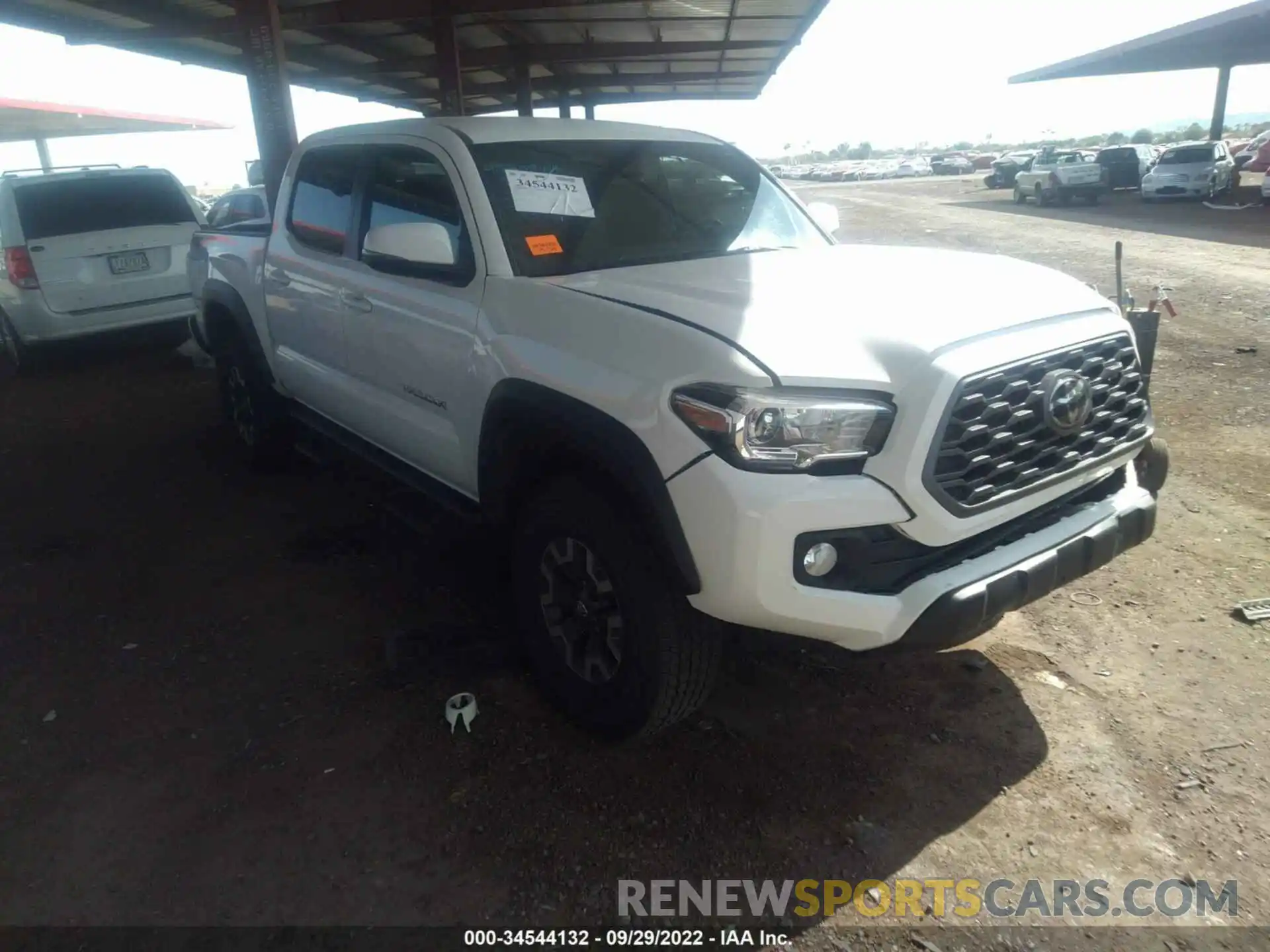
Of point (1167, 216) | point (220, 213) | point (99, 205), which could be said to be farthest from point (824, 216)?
point (1167, 216)

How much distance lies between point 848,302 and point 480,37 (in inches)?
440

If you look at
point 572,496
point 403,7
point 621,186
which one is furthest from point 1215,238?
point 572,496

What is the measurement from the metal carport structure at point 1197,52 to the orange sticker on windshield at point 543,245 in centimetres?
2591

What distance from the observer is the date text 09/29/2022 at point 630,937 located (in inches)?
89.5

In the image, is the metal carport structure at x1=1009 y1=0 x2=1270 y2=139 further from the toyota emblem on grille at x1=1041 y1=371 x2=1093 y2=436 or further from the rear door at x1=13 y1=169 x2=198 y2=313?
the toyota emblem on grille at x1=1041 y1=371 x2=1093 y2=436

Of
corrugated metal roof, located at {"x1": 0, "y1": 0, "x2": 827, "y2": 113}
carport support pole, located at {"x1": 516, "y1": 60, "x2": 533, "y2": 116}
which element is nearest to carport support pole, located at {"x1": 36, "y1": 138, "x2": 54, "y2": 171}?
corrugated metal roof, located at {"x1": 0, "y1": 0, "x2": 827, "y2": 113}

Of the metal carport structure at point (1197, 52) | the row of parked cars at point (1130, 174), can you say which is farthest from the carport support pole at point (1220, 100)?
the row of parked cars at point (1130, 174)

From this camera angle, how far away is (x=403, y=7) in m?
8.81

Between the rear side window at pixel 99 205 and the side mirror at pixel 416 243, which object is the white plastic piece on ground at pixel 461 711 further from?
the rear side window at pixel 99 205

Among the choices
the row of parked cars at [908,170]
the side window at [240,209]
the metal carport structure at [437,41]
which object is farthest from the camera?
the row of parked cars at [908,170]

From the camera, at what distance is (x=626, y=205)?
3.58m

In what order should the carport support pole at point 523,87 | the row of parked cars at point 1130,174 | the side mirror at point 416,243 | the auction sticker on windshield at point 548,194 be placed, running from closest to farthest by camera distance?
the side mirror at point 416,243 → the auction sticker on windshield at point 548,194 → the carport support pole at point 523,87 → the row of parked cars at point 1130,174

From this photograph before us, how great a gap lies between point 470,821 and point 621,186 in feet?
8.05

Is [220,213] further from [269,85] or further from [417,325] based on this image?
[417,325]
